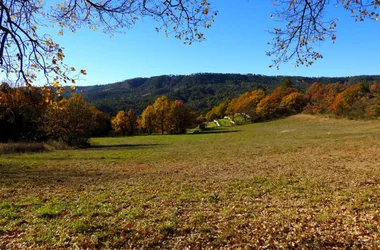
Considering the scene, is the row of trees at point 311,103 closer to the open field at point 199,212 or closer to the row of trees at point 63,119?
the row of trees at point 63,119

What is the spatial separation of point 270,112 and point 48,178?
326 feet

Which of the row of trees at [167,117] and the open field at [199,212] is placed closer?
the open field at [199,212]

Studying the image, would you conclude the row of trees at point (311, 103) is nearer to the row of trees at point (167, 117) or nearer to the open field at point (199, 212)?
the row of trees at point (167, 117)

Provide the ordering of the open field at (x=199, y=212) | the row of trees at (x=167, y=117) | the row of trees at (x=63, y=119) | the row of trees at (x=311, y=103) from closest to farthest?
1. the open field at (x=199, y=212)
2. the row of trees at (x=63, y=119)
3. the row of trees at (x=311, y=103)
4. the row of trees at (x=167, y=117)

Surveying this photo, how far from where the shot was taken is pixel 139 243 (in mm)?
6250

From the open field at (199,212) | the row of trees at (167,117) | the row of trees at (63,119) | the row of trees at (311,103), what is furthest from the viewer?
the row of trees at (167,117)

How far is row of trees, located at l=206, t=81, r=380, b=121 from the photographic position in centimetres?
7799

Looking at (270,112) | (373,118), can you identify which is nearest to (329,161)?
(373,118)

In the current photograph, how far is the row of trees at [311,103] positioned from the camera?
78.0m

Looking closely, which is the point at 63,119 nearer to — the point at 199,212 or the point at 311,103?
the point at 199,212

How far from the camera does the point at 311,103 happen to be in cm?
10712

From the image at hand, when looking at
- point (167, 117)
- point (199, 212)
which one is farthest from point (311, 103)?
point (199, 212)

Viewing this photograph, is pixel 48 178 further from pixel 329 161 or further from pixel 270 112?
pixel 270 112

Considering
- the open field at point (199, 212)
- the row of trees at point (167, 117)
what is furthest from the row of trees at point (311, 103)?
the open field at point (199, 212)
